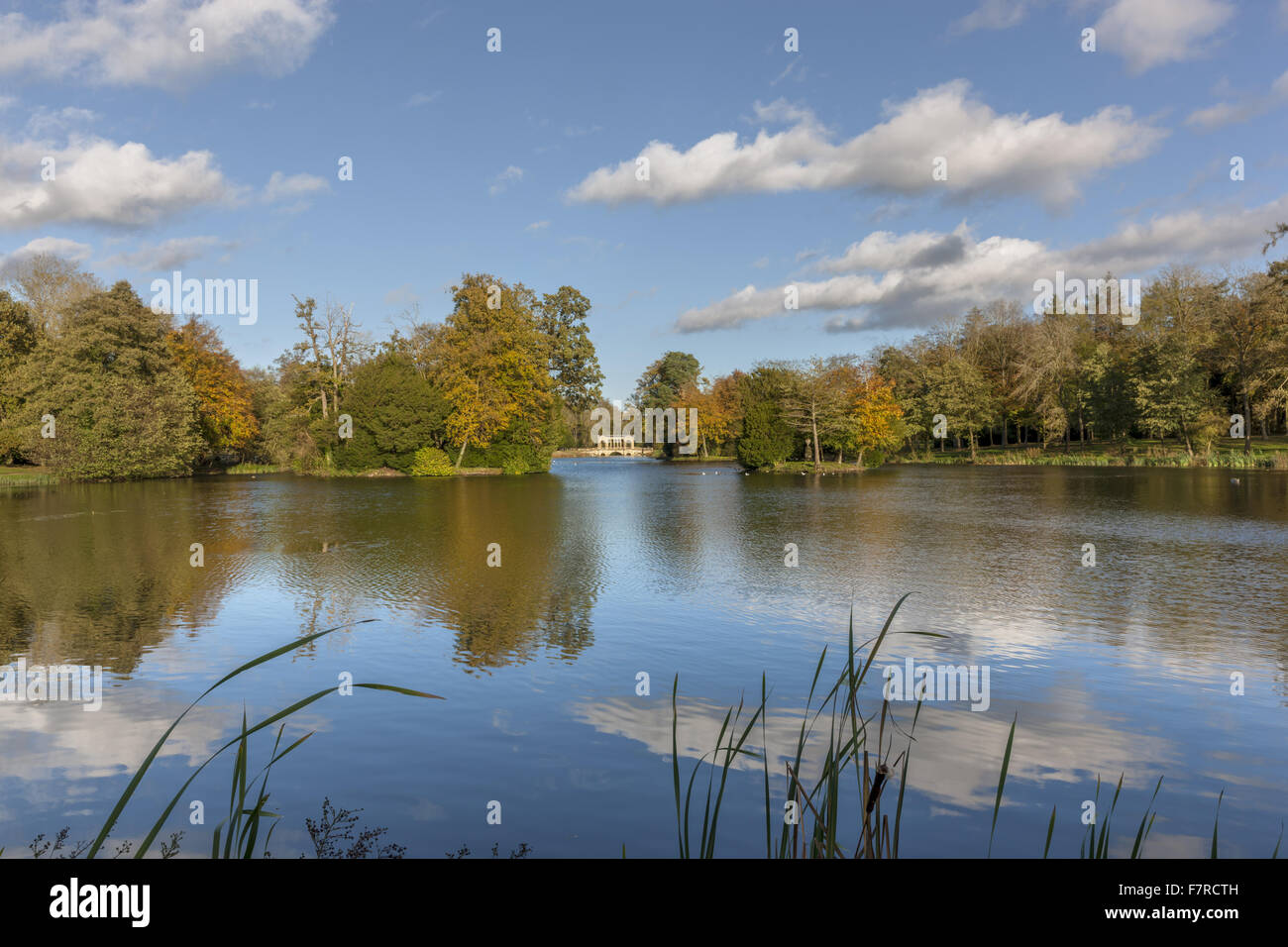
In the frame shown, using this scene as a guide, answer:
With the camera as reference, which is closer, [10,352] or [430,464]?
[10,352]

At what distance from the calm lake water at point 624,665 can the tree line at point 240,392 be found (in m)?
24.9

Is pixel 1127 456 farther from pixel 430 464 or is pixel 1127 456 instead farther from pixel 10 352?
pixel 10 352

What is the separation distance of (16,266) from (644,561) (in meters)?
55.8

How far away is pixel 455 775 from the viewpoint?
17.4 feet

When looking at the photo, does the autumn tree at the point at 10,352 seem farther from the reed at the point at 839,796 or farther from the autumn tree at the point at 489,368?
the reed at the point at 839,796

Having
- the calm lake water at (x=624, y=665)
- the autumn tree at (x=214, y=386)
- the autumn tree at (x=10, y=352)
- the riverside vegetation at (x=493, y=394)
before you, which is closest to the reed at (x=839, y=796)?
the calm lake water at (x=624, y=665)

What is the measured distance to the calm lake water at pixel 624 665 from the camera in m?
4.81

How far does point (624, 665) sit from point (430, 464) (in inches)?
1649

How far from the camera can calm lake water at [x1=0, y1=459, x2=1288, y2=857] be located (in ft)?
15.8

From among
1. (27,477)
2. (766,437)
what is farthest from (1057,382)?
(27,477)

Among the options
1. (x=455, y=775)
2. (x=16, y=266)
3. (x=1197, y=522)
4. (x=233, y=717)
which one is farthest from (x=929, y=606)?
(x=16, y=266)

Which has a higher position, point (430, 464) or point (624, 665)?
point (430, 464)

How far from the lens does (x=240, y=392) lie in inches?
2192
